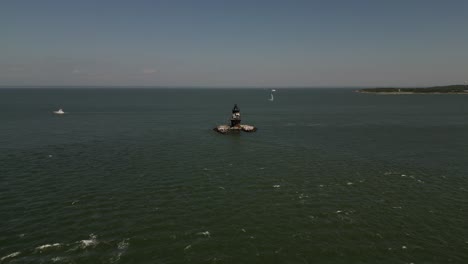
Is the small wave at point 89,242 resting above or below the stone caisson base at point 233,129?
below

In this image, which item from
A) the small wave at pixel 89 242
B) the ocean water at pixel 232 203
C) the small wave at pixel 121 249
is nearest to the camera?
the small wave at pixel 121 249

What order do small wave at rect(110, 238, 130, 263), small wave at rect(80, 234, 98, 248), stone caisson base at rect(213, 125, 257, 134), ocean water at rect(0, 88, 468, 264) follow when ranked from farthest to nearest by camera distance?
stone caisson base at rect(213, 125, 257, 134) → small wave at rect(80, 234, 98, 248) → ocean water at rect(0, 88, 468, 264) → small wave at rect(110, 238, 130, 263)

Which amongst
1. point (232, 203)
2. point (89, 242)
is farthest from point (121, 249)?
point (232, 203)

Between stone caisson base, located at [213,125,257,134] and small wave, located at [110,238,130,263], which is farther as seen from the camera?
stone caisson base, located at [213,125,257,134]

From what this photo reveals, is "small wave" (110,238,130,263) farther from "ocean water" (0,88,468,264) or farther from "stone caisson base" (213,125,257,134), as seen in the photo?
"stone caisson base" (213,125,257,134)

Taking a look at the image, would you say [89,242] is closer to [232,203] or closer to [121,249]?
[121,249]

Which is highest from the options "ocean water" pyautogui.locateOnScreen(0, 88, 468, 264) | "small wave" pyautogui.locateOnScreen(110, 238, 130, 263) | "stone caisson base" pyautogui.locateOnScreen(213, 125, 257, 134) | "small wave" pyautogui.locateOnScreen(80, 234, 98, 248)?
"stone caisson base" pyautogui.locateOnScreen(213, 125, 257, 134)

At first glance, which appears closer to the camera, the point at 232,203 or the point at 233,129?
the point at 232,203

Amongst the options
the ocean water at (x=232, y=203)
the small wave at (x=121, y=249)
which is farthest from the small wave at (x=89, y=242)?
the small wave at (x=121, y=249)

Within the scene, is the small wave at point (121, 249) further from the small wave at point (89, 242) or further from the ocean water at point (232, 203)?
the small wave at point (89, 242)

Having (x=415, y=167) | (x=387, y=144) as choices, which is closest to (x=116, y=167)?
(x=415, y=167)

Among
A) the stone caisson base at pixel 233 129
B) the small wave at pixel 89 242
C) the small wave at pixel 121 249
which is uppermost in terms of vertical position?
the stone caisson base at pixel 233 129

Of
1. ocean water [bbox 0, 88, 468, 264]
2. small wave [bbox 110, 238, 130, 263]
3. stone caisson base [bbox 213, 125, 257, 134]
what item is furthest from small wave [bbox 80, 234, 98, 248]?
stone caisson base [bbox 213, 125, 257, 134]

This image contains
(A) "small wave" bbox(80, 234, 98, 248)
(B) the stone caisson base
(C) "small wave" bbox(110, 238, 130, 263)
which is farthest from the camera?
(B) the stone caisson base
